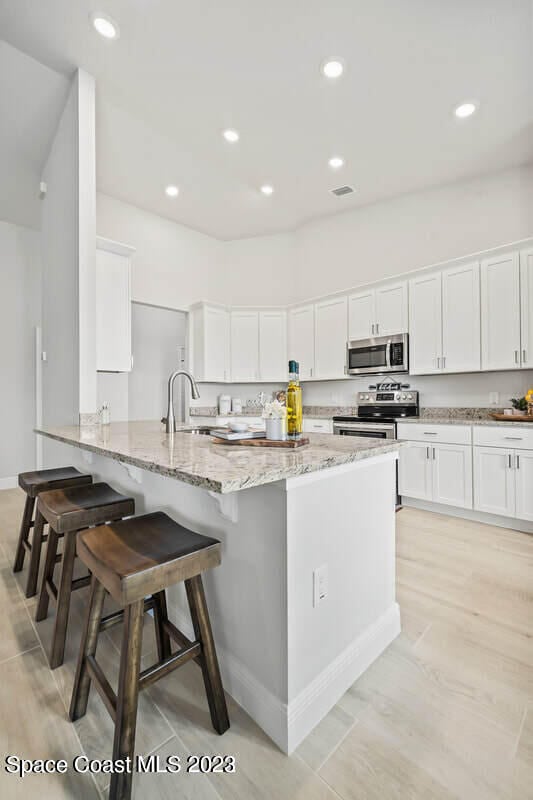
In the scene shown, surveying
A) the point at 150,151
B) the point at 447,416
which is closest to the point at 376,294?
the point at 447,416

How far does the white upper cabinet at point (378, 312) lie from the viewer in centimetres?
389

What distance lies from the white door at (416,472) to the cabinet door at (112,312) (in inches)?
112

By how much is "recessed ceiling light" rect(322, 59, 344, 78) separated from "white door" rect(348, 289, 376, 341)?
79.8 inches

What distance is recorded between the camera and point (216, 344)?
16.4ft

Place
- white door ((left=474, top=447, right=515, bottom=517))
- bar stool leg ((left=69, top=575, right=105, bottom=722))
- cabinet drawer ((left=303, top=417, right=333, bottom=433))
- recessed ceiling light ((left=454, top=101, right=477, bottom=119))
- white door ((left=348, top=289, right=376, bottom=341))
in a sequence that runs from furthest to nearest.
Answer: cabinet drawer ((left=303, top=417, right=333, bottom=433))
white door ((left=348, top=289, right=376, bottom=341))
white door ((left=474, top=447, right=515, bottom=517))
recessed ceiling light ((left=454, top=101, right=477, bottom=119))
bar stool leg ((left=69, top=575, right=105, bottom=722))

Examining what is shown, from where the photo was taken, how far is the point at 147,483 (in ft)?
5.89

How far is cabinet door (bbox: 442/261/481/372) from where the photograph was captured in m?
3.38

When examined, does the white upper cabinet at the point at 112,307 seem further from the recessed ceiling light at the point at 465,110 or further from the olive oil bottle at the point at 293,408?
the recessed ceiling light at the point at 465,110

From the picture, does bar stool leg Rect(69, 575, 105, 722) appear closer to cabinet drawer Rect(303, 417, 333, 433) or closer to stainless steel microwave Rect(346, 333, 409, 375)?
cabinet drawer Rect(303, 417, 333, 433)

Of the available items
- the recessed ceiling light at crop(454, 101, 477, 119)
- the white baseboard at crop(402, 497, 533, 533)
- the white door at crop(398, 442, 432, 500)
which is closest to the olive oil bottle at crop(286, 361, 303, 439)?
the white door at crop(398, 442, 432, 500)

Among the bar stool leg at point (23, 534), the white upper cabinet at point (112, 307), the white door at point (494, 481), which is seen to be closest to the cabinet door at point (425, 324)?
the white door at point (494, 481)

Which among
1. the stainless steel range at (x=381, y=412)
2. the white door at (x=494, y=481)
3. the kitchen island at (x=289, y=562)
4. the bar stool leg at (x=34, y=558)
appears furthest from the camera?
the stainless steel range at (x=381, y=412)

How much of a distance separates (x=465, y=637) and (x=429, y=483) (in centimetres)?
193

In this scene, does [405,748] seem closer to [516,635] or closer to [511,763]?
[511,763]
